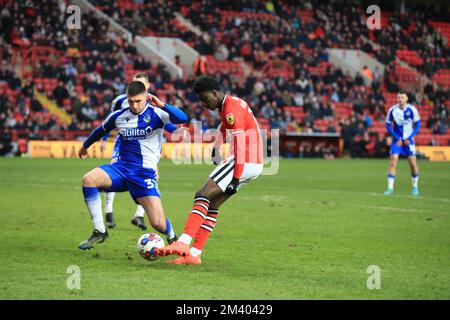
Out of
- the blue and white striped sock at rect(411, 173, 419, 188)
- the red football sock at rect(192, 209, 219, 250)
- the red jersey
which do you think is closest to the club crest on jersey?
the red jersey

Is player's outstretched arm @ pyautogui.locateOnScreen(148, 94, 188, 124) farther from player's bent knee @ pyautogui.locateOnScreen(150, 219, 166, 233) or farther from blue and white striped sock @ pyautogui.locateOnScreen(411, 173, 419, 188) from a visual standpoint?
blue and white striped sock @ pyautogui.locateOnScreen(411, 173, 419, 188)

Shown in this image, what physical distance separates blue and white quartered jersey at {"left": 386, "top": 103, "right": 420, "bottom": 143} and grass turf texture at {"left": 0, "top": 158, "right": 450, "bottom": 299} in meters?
1.38

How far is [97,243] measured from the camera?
967cm

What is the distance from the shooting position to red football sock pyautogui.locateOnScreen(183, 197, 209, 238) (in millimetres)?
8547

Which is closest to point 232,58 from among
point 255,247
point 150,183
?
point 255,247

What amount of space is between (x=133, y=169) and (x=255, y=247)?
1.84 m

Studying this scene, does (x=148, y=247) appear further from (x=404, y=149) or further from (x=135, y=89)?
(x=404, y=149)

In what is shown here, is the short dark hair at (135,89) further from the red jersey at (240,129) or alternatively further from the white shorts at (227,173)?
the white shorts at (227,173)

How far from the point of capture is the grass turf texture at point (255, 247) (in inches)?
274

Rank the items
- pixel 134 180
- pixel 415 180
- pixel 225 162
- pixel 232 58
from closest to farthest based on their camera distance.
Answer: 1. pixel 225 162
2. pixel 134 180
3. pixel 415 180
4. pixel 232 58

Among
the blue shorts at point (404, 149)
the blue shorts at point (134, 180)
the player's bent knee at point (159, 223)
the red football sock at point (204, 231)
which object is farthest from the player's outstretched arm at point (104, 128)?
the blue shorts at point (404, 149)

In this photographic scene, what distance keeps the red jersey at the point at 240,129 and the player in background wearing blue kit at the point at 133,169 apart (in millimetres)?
751

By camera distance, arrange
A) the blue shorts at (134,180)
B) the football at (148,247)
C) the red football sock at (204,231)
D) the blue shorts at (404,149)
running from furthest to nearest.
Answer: the blue shorts at (404,149)
the blue shorts at (134,180)
the red football sock at (204,231)
the football at (148,247)

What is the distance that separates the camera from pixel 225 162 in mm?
8695
